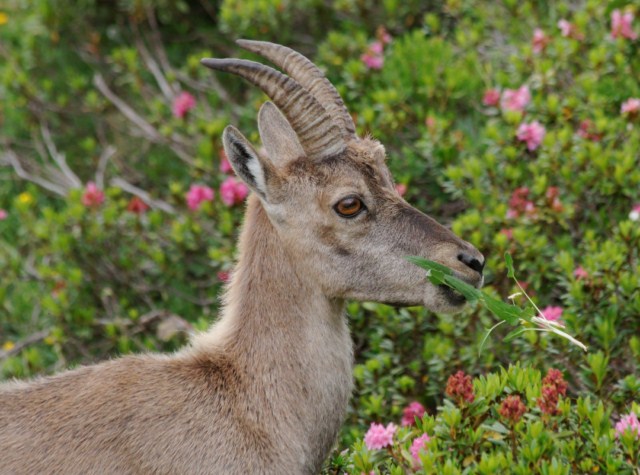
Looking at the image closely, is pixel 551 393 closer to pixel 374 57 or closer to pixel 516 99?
pixel 516 99

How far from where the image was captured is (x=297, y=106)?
460 cm

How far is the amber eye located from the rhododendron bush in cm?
94

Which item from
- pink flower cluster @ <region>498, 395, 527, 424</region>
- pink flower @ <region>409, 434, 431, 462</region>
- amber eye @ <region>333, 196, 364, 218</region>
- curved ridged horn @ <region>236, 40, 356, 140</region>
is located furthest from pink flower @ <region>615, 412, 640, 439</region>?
curved ridged horn @ <region>236, 40, 356, 140</region>

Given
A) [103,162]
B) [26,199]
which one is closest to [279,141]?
[26,199]

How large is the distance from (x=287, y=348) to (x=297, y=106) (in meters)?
1.20

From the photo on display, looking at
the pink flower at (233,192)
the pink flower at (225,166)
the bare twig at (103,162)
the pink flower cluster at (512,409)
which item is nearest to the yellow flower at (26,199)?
the bare twig at (103,162)

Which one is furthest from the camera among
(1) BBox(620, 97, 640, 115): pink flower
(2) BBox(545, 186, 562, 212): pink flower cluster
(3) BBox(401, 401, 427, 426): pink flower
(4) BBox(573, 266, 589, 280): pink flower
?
(1) BBox(620, 97, 640, 115): pink flower

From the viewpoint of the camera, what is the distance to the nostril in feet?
14.2

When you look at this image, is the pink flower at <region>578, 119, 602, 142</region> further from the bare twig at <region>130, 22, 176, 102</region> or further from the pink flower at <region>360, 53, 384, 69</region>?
the bare twig at <region>130, 22, 176, 102</region>

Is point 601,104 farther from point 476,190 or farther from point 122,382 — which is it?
point 122,382

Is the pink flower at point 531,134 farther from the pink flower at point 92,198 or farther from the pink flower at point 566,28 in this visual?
the pink flower at point 92,198

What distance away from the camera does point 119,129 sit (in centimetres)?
985

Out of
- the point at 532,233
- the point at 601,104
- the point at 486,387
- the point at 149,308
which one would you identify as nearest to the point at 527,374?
the point at 486,387

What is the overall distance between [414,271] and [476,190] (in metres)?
2.09
